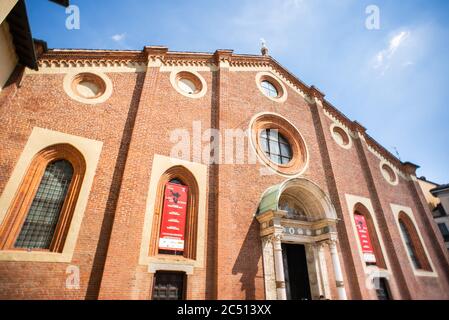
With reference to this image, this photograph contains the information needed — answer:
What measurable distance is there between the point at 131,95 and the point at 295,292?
33.7 feet

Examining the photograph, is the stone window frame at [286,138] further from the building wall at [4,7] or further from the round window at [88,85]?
the building wall at [4,7]

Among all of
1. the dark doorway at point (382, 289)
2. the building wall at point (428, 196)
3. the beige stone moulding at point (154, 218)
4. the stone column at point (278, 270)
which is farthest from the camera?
the building wall at point (428, 196)

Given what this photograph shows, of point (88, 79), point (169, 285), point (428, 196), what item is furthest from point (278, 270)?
point (428, 196)

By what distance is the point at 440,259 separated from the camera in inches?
567

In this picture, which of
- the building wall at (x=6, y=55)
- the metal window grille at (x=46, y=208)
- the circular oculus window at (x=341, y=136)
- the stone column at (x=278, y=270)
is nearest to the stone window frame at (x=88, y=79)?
the building wall at (x=6, y=55)

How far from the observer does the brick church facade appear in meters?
6.86

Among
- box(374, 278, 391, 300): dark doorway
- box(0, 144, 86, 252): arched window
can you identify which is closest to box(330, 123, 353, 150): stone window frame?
box(374, 278, 391, 300): dark doorway

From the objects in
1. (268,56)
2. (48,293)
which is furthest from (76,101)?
(268,56)

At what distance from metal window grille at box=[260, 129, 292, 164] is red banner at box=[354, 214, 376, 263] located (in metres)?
4.70

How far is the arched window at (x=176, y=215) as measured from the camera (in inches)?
316

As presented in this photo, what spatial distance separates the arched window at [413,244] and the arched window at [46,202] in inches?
668

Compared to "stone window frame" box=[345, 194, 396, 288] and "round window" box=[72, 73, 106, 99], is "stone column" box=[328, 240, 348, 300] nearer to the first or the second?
"stone window frame" box=[345, 194, 396, 288]

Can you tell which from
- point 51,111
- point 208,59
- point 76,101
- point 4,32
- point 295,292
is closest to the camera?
point 4,32
